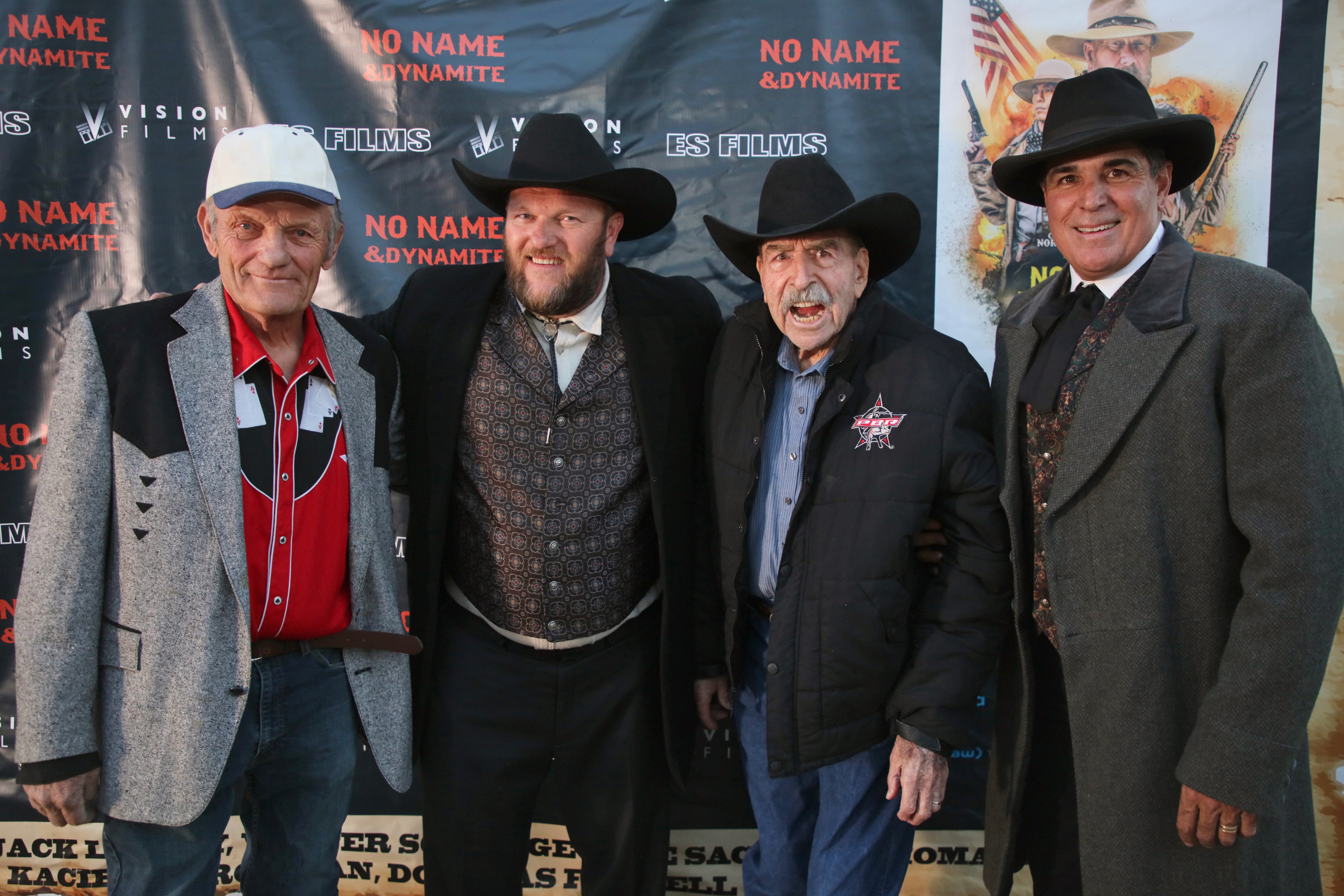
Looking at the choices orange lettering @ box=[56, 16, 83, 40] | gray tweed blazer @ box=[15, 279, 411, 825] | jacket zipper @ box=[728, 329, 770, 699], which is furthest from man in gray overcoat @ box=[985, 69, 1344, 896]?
orange lettering @ box=[56, 16, 83, 40]

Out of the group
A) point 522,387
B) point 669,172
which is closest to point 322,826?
point 522,387

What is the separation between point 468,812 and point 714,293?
6.05 feet

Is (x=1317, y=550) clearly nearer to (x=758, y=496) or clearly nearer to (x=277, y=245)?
(x=758, y=496)

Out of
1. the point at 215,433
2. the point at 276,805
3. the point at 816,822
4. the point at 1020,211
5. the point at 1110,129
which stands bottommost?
the point at 816,822

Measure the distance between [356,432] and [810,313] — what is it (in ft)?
3.76

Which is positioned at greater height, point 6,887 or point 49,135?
point 49,135

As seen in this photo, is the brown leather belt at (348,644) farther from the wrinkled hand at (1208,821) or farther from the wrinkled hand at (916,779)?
the wrinkled hand at (1208,821)

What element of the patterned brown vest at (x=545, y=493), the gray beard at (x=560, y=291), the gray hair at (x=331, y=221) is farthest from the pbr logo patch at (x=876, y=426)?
the gray hair at (x=331, y=221)

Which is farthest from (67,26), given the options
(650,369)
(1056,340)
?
(1056,340)

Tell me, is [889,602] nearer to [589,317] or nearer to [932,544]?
[932,544]

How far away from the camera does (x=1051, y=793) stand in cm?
208

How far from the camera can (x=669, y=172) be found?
2.92 m

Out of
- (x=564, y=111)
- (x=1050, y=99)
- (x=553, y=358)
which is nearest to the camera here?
(x=553, y=358)

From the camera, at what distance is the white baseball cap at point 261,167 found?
1.84 metres
